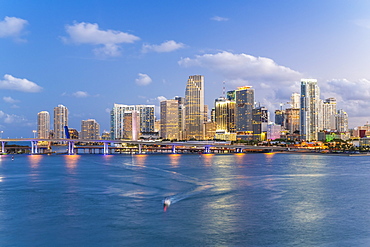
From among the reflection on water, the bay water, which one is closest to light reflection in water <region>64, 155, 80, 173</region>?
the reflection on water

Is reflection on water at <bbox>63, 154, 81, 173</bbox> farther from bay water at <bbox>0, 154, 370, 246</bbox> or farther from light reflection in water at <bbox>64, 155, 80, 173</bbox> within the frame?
bay water at <bbox>0, 154, 370, 246</bbox>

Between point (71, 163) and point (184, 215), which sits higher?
point (184, 215)

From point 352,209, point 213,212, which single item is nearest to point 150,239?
point 213,212

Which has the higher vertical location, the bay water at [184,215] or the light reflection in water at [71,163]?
the bay water at [184,215]

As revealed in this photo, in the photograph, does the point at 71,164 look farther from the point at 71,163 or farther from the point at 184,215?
the point at 184,215

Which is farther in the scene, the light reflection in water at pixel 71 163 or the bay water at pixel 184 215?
the light reflection in water at pixel 71 163

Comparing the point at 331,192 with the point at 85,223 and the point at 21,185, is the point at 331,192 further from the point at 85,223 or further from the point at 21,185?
the point at 21,185

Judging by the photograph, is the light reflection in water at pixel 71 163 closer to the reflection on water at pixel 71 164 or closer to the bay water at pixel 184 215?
the reflection on water at pixel 71 164

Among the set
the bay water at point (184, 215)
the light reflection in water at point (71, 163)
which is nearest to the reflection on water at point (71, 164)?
the light reflection in water at point (71, 163)

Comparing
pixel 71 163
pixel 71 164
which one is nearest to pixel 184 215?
pixel 71 164

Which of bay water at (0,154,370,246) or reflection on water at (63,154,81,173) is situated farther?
reflection on water at (63,154,81,173)

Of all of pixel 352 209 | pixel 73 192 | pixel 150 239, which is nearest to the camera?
pixel 150 239
